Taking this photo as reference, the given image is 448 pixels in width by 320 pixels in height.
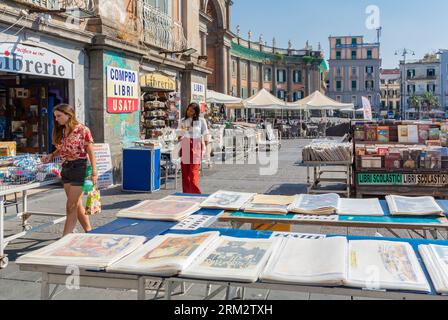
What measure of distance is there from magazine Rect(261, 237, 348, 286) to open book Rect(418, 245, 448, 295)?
381 millimetres

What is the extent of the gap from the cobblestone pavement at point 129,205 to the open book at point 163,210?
0.91 meters

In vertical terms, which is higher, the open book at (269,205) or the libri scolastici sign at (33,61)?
the libri scolastici sign at (33,61)

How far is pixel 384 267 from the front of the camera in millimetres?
2293

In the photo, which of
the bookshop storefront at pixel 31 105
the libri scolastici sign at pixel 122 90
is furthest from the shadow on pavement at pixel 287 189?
the bookshop storefront at pixel 31 105

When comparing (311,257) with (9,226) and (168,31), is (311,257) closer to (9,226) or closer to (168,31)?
(9,226)

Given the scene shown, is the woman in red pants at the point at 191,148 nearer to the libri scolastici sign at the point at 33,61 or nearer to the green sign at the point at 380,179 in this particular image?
the green sign at the point at 380,179

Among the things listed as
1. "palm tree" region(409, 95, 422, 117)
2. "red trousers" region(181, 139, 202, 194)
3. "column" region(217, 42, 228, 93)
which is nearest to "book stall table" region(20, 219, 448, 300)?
"red trousers" region(181, 139, 202, 194)

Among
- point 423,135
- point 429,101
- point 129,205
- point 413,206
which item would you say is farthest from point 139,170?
point 429,101

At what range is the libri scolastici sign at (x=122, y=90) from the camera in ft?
36.3

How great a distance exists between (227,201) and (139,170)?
6.20m

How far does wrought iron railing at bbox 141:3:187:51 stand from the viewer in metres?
13.8

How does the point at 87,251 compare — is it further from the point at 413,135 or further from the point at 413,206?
the point at 413,135

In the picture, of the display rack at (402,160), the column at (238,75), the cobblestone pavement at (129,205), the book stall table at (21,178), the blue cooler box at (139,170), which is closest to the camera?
the cobblestone pavement at (129,205)
